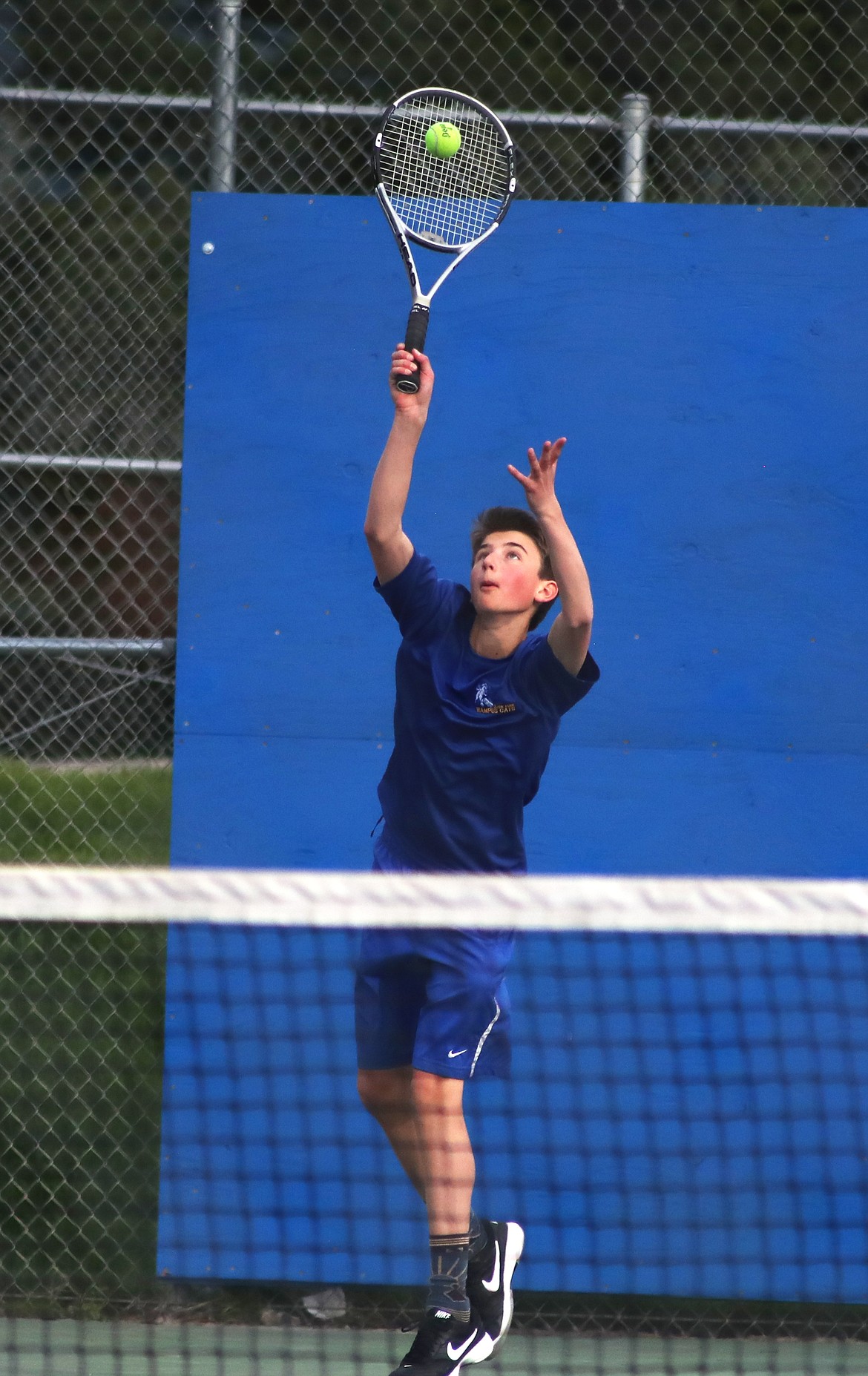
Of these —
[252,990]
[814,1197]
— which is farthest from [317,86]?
[814,1197]

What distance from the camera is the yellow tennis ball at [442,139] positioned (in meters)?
3.26

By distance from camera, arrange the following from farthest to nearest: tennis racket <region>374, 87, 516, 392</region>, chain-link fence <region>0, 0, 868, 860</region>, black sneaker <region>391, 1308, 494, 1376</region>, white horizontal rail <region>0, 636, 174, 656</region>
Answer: chain-link fence <region>0, 0, 868, 860</region> < white horizontal rail <region>0, 636, 174, 656</region> < tennis racket <region>374, 87, 516, 392</region> < black sneaker <region>391, 1308, 494, 1376</region>

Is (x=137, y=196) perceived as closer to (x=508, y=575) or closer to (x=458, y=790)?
(x=508, y=575)

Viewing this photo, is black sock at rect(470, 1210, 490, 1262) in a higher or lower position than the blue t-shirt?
lower

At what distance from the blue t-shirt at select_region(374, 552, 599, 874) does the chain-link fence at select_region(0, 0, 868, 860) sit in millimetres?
811

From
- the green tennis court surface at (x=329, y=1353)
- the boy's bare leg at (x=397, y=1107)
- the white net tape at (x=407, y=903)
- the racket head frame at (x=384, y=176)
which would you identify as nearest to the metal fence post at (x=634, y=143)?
the racket head frame at (x=384, y=176)

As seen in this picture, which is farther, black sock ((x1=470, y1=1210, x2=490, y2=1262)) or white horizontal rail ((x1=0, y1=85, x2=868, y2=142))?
white horizontal rail ((x1=0, y1=85, x2=868, y2=142))

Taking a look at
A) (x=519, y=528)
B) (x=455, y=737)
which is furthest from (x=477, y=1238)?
(x=519, y=528)

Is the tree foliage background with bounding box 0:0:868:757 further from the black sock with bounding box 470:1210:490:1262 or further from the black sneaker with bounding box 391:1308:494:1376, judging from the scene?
the black sneaker with bounding box 391:1308:494:1376

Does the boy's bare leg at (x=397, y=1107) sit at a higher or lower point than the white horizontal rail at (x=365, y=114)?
lower

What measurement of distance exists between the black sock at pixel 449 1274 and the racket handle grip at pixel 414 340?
5.23 feet

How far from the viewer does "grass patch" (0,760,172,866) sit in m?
3.92

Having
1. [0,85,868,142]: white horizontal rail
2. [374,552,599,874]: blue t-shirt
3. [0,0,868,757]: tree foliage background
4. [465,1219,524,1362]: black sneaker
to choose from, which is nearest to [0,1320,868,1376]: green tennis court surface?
[465,1219,524,1362]: black sneaker

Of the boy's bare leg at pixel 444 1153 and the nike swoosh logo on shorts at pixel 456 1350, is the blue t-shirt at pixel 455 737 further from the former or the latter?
the nike swoosh logo on shorts at pixel 456 1350
